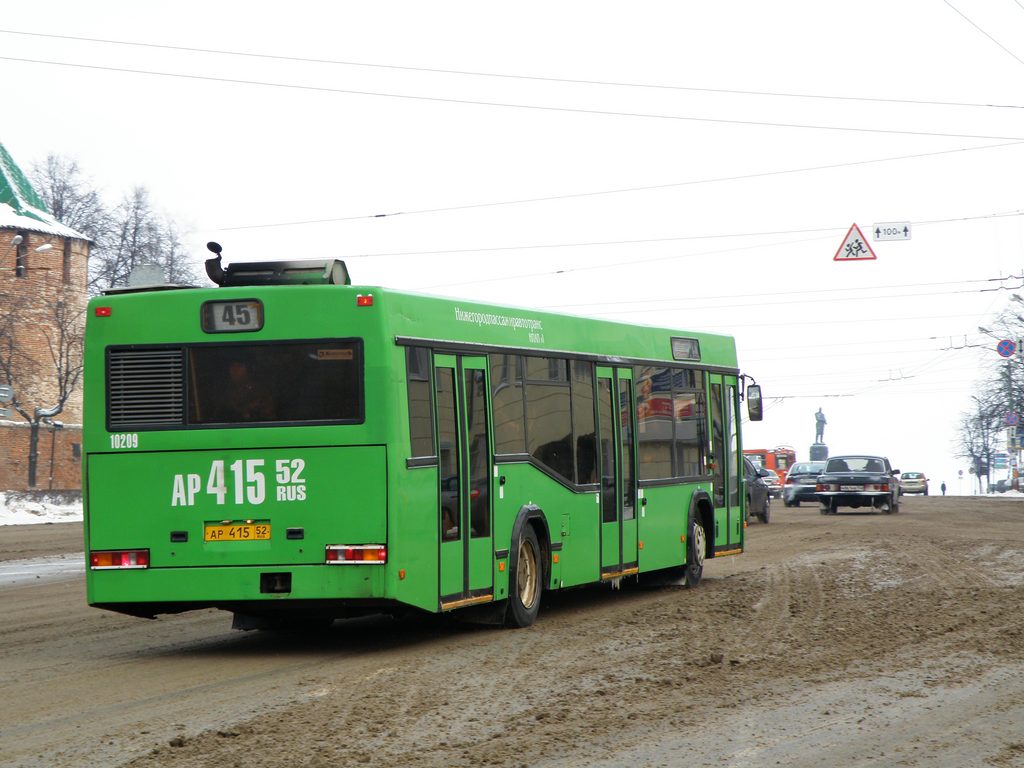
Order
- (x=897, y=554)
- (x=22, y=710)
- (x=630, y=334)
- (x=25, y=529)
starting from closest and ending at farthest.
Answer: (x=22, y=710) → (x=630, y=334) → (x=897, y=554) → (x=25, y=529)

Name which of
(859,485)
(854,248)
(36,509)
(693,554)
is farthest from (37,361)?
(693,554)

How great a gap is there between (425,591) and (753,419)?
9.01m

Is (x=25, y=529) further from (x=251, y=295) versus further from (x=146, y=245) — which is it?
(x=146, y=245)

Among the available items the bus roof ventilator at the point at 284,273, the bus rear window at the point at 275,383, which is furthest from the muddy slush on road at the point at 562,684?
the bus roof ventilator at the point at 284,273

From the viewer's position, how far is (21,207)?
264ft

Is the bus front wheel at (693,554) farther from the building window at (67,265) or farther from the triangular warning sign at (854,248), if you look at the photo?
the building window at (67,265)

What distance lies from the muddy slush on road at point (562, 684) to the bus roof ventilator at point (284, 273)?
2893mm

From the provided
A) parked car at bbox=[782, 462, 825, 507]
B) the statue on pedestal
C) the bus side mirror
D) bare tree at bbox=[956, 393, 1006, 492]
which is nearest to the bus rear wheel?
the bus side mirror

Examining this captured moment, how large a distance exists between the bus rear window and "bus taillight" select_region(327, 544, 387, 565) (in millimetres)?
939

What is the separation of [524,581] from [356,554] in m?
2.80

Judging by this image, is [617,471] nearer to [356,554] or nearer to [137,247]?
[356,554]

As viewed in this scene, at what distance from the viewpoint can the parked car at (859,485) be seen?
45.4 m

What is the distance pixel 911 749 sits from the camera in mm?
7703

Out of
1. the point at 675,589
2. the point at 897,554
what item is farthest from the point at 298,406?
the point at 897,554
